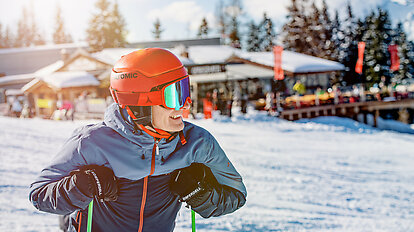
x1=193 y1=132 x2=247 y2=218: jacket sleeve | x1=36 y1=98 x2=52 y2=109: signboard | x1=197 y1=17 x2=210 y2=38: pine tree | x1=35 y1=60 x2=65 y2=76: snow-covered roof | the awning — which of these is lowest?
x1=193 y1=132 x2=247 y2=218: jacket sleeve

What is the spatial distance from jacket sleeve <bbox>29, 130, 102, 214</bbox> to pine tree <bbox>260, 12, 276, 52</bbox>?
147ft

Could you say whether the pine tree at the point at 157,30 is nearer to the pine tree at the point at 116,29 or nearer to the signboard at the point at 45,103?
the pine tree at the point at 116,29

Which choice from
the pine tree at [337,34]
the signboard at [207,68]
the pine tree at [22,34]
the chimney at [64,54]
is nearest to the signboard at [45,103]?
the chimney at [64,54]

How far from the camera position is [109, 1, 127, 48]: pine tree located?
40422 mm

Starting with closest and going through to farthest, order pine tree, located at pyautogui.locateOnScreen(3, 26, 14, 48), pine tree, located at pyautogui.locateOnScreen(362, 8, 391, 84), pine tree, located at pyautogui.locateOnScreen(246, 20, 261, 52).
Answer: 1. pine tree, located at pyautogui.locateOnScreen(362, 8, 391, 84)
2. pine tree, located at pyautogui.locateOnScreen(246, 20, 261, 52)
3. pine tree, located at pyautogui.locateOnScreen(3, 26, 14, 48)

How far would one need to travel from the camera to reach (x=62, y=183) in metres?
1.35

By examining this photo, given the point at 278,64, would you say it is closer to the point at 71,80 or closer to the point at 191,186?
the point at 71,80

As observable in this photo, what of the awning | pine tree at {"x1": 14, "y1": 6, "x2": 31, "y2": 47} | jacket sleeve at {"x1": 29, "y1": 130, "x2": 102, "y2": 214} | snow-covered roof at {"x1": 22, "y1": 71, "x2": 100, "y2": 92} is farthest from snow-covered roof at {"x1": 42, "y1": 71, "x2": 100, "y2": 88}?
pine tree at {"x1": 14, "y1": 6, "x2": 31, "y2": 47}

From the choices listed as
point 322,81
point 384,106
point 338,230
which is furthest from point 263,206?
point 322,81

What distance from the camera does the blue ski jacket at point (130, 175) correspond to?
1395 millimetres

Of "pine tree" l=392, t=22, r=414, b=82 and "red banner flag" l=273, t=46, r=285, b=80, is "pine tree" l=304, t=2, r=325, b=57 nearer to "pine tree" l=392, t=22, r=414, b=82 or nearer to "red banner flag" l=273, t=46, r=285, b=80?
"pine tree" l=392, t=22, r=414, b=82

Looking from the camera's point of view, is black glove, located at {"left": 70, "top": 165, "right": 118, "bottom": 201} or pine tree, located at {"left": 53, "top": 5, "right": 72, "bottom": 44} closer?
black glove, located at {"left": 70, "top": 165, "right": 118, "bottom": 201}

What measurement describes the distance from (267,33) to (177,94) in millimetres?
46140

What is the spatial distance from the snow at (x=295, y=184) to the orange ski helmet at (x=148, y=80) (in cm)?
220
